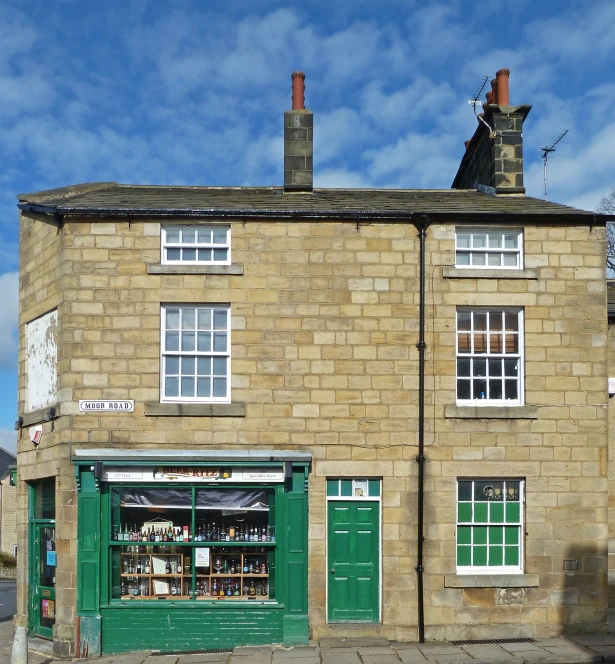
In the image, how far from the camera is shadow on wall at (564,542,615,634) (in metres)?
12.9

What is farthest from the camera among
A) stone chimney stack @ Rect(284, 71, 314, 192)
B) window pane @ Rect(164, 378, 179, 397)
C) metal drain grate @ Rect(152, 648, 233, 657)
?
stone chimney stack @ Rect(284, 71, 314, 192)

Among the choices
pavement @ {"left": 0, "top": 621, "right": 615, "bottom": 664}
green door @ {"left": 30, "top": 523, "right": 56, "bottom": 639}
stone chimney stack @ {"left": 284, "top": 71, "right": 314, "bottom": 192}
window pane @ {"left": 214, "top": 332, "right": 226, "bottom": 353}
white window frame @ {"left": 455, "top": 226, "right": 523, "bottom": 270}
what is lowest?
pavement @ {"left": 0, "top": 621, "right": 615, "bottom": 664}

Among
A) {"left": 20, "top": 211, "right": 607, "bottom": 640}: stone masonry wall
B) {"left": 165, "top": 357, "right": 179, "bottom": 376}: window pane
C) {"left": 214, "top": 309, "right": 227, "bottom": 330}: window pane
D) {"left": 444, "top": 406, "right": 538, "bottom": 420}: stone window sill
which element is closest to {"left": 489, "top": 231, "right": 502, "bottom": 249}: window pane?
{"left": 20, "top": 211, "right": 607, "bottom": 640}: stone masonry wall

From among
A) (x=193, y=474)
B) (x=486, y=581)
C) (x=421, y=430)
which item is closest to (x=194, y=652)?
(x=193, y=474)

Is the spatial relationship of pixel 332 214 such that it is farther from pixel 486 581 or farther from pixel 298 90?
pixel 486 581

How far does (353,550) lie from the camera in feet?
42.5

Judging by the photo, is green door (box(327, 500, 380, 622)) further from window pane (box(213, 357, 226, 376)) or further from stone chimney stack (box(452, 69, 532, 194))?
stone chimney stack (box(452, 69, 532, 194))

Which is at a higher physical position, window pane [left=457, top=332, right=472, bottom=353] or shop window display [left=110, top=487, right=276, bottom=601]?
window pane [left=457, top=332, right=472, bottom=353]

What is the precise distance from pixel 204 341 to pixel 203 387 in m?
0.75

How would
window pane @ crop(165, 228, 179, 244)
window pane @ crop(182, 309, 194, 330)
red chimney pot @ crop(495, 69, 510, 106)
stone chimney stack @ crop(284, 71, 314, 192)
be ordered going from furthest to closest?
red chimney pot @ crop(495, 69, 510, 106), stone chimney stack @ crop(284, 71, 314, 192), window pane @ crop(165, 228, 179, 244), window pane @ crop(182, 309, 194, 330)

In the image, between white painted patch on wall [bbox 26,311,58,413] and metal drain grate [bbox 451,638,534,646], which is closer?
metal drain grate [bbox 451,638,534,646]

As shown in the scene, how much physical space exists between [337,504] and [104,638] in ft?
13.7

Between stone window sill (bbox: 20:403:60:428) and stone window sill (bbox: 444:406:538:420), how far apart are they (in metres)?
6.39

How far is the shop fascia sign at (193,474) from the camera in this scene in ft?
42.4
